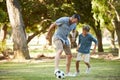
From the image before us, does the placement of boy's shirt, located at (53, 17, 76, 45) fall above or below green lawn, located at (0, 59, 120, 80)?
above

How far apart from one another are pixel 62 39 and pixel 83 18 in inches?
868

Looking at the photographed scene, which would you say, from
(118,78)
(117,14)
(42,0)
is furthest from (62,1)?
(118,78)

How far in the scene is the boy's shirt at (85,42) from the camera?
12570mm

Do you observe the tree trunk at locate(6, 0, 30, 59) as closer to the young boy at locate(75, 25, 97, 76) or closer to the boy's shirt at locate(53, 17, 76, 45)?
the young boy at locate(75, 25, 97, 76)

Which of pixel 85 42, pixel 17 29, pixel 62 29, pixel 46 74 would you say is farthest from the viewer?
pixel 17 29

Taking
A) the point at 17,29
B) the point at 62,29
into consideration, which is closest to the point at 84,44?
the point at 62,29

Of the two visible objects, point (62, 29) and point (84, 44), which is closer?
point (62, 29)

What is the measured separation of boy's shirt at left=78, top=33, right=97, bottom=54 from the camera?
12570 millimetres

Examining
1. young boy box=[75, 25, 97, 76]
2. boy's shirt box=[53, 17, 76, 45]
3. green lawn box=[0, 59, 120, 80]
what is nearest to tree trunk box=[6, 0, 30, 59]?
green lawn box=[0, 59, 120, 80]

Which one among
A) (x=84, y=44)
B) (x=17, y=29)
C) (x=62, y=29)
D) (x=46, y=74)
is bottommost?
(x=46, y=74)

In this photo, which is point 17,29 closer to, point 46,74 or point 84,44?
point 46,74

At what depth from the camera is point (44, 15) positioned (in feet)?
112

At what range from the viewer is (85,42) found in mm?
12609

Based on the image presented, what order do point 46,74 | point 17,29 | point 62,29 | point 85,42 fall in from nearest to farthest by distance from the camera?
point 62,29, point 85,42, point 46,74, point 17,29
